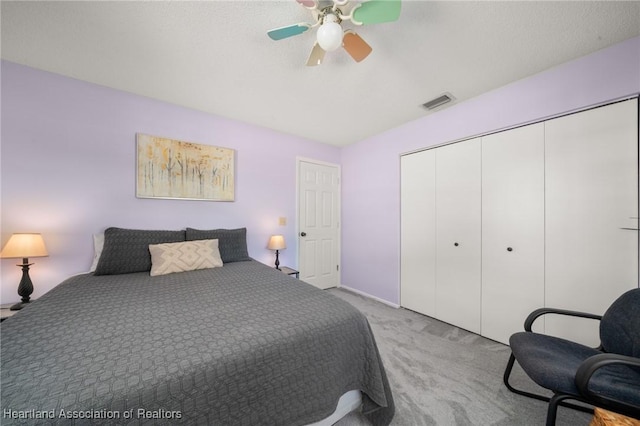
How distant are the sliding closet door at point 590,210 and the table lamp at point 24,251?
435 centimetres

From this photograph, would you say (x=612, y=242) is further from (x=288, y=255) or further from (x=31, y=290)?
(x=31, y=290)

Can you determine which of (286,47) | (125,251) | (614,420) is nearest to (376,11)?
(286,47)

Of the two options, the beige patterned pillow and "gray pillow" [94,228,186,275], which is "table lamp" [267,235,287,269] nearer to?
the beige patterned pillow

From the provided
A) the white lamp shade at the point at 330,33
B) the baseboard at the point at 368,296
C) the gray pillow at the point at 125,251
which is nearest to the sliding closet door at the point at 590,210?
the baseboard at the point at 368,296

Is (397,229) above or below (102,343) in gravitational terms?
above

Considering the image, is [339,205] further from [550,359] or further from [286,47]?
[550,359]

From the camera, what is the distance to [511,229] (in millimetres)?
2100

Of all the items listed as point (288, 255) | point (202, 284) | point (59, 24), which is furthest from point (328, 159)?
point (59, 24)

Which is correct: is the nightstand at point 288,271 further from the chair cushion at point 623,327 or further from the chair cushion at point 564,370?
the chair cushion at point 623,327

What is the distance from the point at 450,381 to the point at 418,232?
1599 mm

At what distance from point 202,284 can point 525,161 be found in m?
3.06

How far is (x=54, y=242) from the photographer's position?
80.0 inches

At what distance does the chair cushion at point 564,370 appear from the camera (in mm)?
1064

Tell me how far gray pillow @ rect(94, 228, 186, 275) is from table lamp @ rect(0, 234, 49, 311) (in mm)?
401
